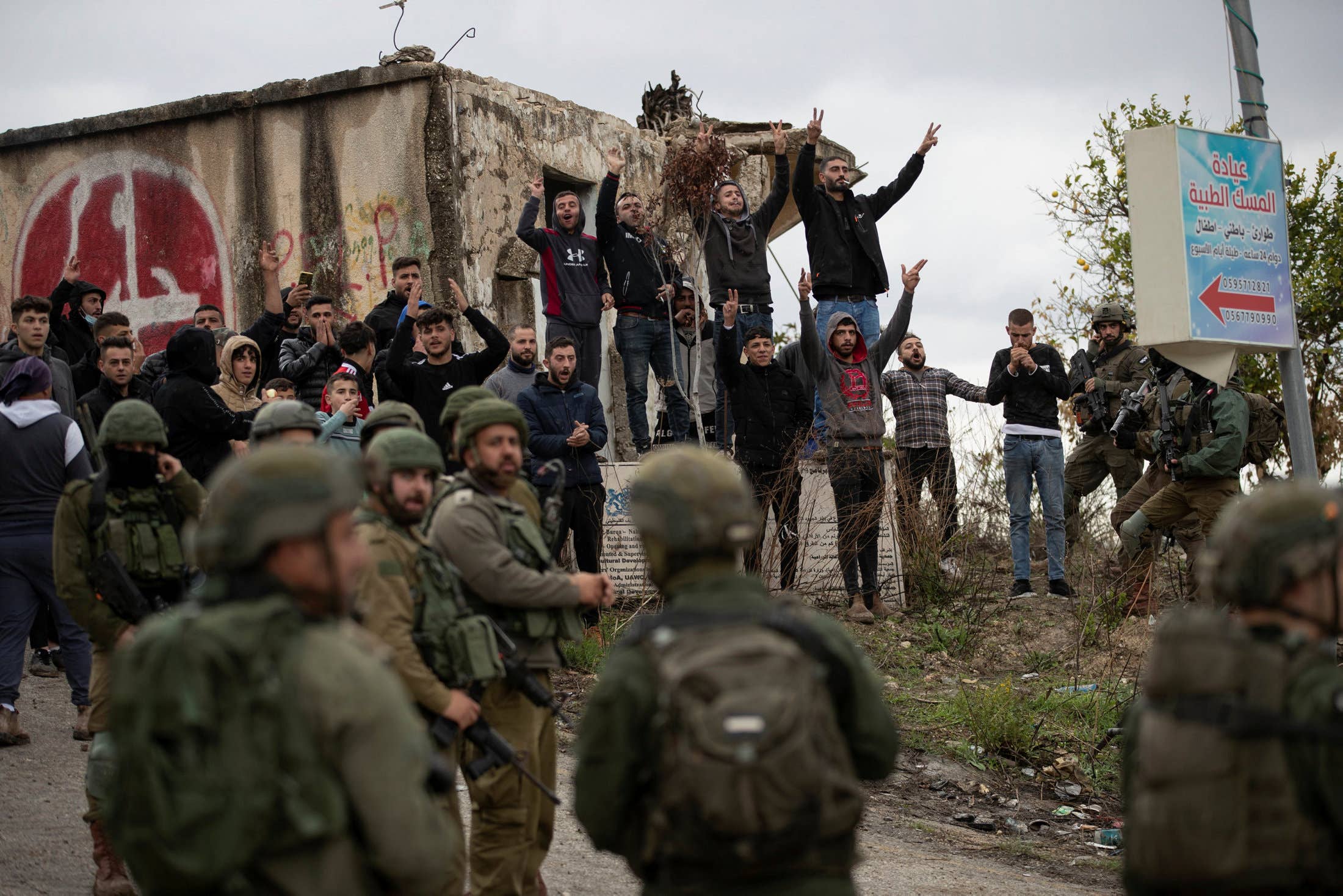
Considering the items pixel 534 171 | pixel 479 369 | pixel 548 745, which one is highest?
pixel 534 171

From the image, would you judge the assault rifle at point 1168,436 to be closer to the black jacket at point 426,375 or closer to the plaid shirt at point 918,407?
the plaid shirt at point 918,407

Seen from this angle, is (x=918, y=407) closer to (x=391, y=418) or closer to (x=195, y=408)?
(x=195, y=408)

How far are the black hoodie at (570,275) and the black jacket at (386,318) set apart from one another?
1142 millimetres

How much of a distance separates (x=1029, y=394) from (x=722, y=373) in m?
2.73

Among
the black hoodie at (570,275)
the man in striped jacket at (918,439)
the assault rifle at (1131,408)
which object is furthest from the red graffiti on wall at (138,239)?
the assault rifle at (1131,408)

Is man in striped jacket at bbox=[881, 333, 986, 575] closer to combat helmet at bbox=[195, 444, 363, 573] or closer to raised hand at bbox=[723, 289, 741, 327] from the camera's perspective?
raised hand at bbox=[723, 289, 741, 327]

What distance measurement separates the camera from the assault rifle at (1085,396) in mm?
10836

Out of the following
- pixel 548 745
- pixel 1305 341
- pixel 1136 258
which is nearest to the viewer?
pixel 548 745

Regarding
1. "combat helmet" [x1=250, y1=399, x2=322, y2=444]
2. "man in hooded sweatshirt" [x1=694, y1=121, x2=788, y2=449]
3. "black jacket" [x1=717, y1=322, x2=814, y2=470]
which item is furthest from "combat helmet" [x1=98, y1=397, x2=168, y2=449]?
"man in hooded sweatshirt" [x1=694, y1=121, x2=788, y2=449]

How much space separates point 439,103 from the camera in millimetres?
11578

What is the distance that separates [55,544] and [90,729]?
0.71 m

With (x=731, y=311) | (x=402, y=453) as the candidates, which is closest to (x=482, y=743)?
(x=402, y=453)

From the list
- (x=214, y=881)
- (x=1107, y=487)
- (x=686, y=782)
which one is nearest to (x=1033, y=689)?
(x=1107, y=487)

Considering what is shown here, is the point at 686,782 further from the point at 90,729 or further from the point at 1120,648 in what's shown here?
the point at 1120,648
